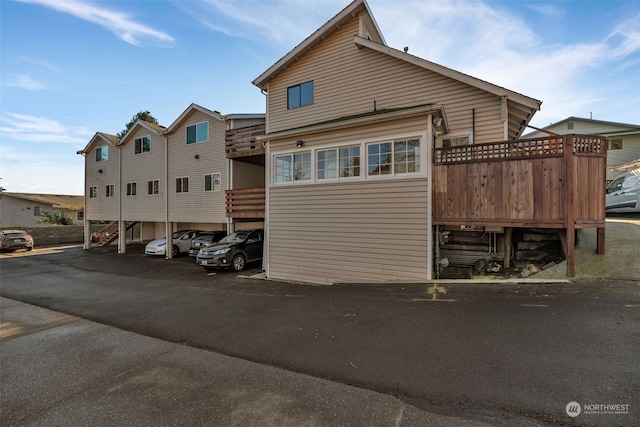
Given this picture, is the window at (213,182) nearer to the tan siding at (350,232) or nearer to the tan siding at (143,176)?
the tan siding at (143,176)

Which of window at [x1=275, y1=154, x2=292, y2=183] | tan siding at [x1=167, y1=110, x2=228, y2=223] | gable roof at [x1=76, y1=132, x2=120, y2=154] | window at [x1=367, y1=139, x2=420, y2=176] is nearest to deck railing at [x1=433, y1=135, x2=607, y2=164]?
window at [x1=367, y1=139, x2=420, y2=176]

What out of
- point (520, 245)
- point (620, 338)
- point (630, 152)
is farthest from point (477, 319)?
point (630, 152)

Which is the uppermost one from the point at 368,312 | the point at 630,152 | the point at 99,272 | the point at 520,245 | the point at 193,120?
the point at 193,120

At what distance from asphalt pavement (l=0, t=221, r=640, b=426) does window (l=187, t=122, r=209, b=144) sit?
38.0ft

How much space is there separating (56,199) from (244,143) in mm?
38692

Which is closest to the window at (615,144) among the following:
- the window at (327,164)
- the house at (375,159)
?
the house at (375,159)

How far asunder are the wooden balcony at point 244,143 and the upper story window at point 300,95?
2144 millimetres

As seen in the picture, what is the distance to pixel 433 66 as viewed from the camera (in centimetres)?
926

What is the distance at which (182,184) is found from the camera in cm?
1755

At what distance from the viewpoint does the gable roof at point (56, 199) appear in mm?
33656

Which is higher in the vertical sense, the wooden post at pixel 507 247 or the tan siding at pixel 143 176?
the tan siding at pixel 143 176

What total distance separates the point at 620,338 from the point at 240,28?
507 inches

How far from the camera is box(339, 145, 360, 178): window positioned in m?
8.95

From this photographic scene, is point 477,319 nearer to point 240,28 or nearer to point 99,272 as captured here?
point 240,28
